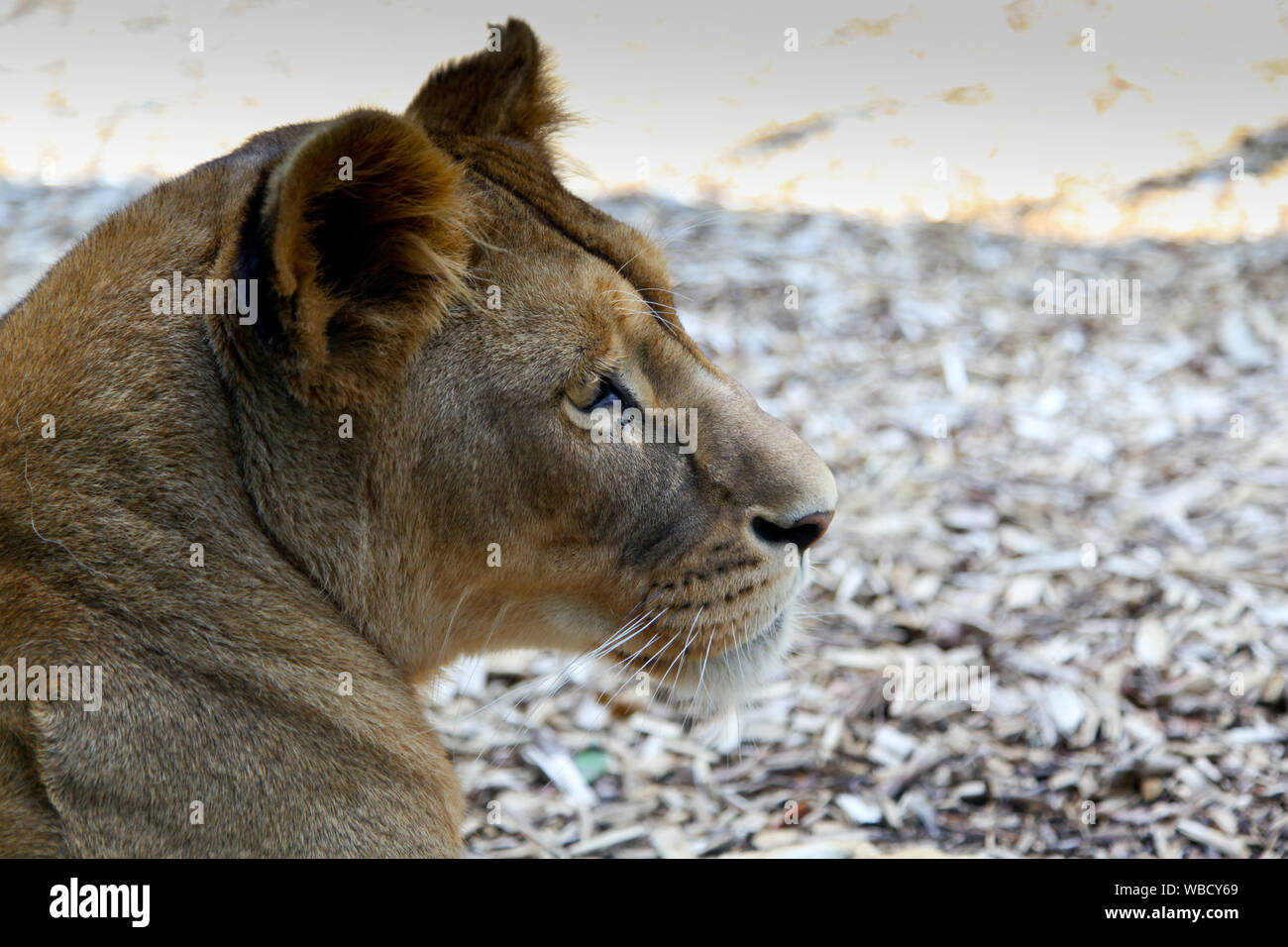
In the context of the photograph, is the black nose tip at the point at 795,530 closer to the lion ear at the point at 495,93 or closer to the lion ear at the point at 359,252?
the lion ear at the point at 359,252

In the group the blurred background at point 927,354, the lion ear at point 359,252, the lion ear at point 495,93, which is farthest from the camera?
the blurred background at point 927,354

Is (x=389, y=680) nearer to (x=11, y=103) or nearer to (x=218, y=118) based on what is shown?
(x=218, y=118)

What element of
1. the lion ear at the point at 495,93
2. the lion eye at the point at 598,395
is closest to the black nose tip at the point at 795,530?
the lion eye at the point at 598,395

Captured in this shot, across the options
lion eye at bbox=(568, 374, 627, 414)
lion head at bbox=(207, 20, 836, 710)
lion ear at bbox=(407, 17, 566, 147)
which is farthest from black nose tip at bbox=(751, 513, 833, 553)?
lion ear at bbox=(407, 17, 566, 147)

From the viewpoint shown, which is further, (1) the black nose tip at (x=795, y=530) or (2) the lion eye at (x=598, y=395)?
(1) the black nose tip at (x=795, y=530)

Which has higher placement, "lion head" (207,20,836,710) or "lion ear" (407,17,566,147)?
"lion ear" (407,17,566,147)

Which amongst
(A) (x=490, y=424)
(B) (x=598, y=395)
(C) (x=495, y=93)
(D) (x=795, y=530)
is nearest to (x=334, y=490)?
(A) (x=490, y=424)

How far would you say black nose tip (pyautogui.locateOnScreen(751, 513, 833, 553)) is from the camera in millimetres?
3201

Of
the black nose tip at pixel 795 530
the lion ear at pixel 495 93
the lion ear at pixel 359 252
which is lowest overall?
the black nose tip at pixel 795 530

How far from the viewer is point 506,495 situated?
9.84ft

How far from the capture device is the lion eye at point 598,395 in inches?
118

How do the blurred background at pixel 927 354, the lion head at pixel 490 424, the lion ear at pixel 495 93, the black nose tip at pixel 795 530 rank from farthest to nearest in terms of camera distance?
the blurred background at pixel 927 354 < the lion ear at pixel 495 93 < the black nose tip at pixel 795 530 < the lion head at pixel 490 424

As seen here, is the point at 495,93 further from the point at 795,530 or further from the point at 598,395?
the point at 795,530

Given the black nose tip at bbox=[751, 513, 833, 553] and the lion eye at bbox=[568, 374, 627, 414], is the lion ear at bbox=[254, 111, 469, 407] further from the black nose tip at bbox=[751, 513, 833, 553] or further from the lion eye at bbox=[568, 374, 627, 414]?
the black nose tip at bbox=[751, 513, 833, 553]
